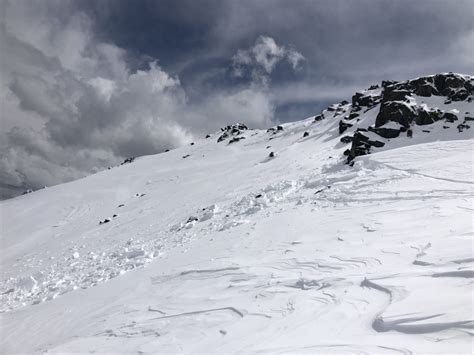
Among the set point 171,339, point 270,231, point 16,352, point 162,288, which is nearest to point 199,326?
point 171,339

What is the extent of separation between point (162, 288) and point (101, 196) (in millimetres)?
43908

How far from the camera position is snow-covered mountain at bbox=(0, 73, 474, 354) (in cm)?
561

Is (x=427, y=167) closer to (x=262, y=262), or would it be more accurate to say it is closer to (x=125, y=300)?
(x=262, y=262)

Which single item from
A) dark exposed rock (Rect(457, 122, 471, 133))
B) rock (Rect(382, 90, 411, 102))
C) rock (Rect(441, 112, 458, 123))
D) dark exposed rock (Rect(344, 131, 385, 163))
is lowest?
dark exposed rock (Rect(344, 131, 385, 163))

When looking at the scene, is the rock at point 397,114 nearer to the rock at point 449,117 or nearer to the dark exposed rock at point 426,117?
the dark exposed rock at point 426,117

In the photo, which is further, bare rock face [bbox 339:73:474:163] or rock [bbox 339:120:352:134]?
rock [bbox 339:120:352:134]

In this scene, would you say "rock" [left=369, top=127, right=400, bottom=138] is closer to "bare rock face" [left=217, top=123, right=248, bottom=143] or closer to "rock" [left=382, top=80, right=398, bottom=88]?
"rock" [left=382, top=80, right=398, bottom=88]

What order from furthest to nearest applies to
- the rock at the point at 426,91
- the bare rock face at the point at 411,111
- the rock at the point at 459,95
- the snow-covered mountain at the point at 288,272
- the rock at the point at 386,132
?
the rock at the point at 426,91 < the rock at the point at 459,95 < the rock at the point at 386,132 < the bare rock face at the point at 411,111 < the snow-covered mountain at the point at 288,272

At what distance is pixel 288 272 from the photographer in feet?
28.4

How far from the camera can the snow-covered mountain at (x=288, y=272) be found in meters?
5.61

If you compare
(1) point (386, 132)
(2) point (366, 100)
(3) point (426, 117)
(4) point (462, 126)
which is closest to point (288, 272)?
(1) point (386, 132)

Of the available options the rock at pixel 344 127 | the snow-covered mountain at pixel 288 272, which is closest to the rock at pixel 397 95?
the snow-covered mountain at pixel 288 272

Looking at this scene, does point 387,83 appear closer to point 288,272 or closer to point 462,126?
point 462,126

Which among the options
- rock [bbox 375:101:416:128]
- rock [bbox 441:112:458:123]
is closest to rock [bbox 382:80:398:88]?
rock [bbox 441:112:458:123]
